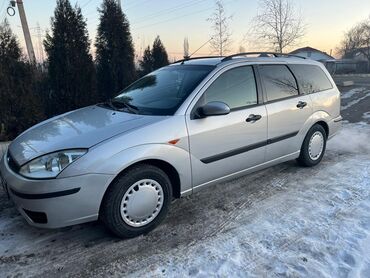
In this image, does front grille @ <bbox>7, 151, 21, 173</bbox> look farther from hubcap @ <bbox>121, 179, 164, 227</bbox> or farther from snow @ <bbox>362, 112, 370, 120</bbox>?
snow @ <bbox>362, 112, 370, 120</bbox>

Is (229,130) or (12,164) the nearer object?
(12,164)

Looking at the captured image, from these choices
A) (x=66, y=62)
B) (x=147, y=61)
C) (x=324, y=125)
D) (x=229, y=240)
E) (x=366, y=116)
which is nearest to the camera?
(x=229, y=240)

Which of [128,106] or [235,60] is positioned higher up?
[235,60]

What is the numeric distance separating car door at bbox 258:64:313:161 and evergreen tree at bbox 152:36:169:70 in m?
8.17

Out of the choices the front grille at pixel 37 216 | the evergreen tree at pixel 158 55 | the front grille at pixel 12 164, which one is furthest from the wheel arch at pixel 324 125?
the evergreen tree at pixel 158 55

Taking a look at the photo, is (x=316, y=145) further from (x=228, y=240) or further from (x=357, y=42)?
(x=357, y=42)

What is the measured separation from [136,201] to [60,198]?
0.70 meters

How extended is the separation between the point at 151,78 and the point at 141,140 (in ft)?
5.16

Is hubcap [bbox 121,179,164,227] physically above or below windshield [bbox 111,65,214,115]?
below

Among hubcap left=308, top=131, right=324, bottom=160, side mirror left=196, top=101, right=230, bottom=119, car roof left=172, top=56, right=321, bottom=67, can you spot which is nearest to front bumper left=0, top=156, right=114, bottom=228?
side mirror left=196, top=101, right=230, bottom=119

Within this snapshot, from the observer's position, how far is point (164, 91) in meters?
4.03

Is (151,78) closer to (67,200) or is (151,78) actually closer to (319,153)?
(67,200)

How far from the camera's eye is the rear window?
496 centimetres

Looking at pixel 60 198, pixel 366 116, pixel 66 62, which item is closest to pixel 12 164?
pixel 60 198
